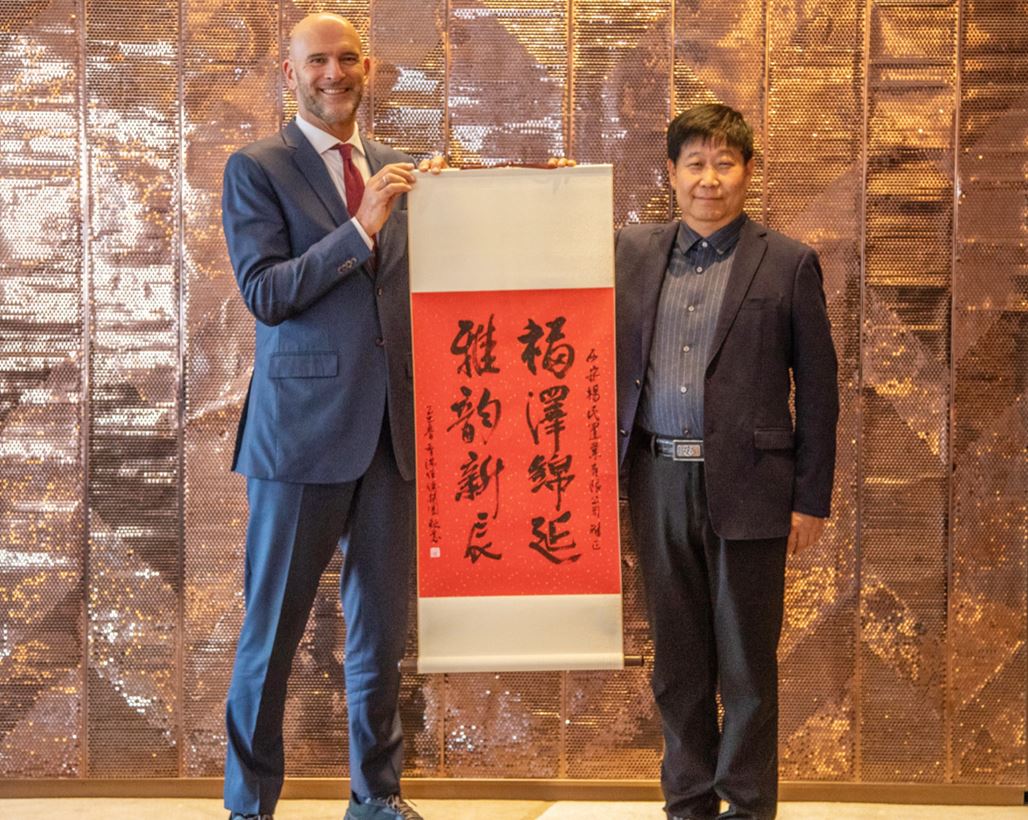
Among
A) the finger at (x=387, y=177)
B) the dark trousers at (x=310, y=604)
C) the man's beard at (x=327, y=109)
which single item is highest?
the man's beard at (x=327, y=109)

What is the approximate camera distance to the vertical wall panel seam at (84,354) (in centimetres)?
312

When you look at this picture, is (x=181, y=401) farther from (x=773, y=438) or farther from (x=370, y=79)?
(x=773, y=438)

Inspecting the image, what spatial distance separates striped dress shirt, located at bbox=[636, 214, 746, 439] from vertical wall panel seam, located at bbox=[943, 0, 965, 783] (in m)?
0.73

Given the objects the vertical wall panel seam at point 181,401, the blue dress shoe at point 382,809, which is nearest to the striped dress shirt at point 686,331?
the blue dress shoe at point 382,809

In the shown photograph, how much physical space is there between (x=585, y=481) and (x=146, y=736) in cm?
145

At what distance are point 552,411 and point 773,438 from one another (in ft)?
1.57

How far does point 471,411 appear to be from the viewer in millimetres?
2611

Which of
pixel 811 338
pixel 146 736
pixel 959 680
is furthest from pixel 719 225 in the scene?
pixel 146 736

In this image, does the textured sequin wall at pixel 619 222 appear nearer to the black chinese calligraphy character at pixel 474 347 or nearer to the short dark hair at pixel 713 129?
the short dark hair at pixel 713 129

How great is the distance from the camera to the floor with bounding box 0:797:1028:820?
3064 mm

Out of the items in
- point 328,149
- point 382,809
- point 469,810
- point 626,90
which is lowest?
point 469,810

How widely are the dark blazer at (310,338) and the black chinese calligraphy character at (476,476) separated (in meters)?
0.16

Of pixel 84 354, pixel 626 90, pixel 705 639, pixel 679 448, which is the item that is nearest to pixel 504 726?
pixel 705 639

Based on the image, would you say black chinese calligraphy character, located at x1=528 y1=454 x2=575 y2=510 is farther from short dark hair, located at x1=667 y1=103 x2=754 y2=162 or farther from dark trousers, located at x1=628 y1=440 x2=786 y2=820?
short dark hair, located at x1=667 y1=103 x2=754 y2=162
